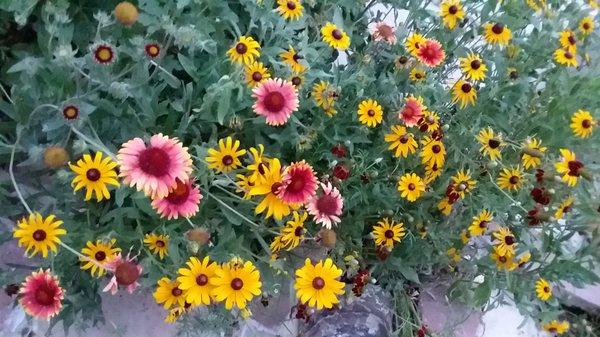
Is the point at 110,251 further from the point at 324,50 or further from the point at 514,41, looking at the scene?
the point at 514,41

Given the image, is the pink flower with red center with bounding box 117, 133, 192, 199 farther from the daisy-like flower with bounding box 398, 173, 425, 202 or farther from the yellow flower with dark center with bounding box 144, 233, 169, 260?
the daisy-like flower with bounding box 398, 173, 425, 202

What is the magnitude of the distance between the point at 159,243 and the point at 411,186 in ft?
2.66

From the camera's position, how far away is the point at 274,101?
1.67 metres

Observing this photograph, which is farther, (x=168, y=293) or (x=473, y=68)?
(x=473, y=68)

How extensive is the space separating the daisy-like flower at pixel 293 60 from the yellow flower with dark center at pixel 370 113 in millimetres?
228

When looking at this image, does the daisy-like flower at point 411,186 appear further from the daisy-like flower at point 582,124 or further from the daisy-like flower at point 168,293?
the daisy-like flower at point 168,293

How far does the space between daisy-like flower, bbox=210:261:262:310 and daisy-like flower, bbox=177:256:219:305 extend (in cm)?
1

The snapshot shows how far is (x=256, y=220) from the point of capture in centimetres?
192

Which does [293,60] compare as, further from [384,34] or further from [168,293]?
[168,293]

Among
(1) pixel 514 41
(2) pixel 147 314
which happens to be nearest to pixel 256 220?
(2) pixel 147 314

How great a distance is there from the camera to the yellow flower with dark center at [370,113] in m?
2.01

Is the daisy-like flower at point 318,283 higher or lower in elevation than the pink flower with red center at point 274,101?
lower

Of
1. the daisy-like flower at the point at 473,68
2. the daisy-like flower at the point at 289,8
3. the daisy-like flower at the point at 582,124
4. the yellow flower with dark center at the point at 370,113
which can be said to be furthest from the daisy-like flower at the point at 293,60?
the daisy-like flower at the point at 582,124

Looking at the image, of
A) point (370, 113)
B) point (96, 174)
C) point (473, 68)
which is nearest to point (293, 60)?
point (370, 113)
